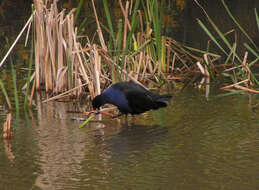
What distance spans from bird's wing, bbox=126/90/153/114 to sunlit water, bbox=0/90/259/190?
0.22 metres

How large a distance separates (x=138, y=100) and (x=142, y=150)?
742mm

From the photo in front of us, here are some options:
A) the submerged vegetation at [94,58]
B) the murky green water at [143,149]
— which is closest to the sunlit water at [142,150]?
the murky green water at [143,149]

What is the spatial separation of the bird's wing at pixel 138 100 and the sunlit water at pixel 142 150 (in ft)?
0.73

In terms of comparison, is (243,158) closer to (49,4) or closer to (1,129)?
(1,129)

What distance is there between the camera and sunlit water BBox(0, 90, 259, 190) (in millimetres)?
4211

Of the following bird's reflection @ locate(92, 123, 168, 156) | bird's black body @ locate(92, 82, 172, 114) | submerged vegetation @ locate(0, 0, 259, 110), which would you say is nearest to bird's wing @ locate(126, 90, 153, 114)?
bird's black body @ locate(92, 82, 172, 114)

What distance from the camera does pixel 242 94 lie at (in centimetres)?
702

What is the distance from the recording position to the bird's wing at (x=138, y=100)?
5668mm

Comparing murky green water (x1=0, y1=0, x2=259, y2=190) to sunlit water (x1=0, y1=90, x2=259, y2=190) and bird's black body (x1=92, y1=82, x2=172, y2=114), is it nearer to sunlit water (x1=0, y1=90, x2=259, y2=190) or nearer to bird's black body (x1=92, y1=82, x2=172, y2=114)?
sunlit water (x1=0, y1=90, x2=259, y2=190)

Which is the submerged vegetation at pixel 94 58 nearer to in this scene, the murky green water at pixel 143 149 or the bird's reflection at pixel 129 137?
the murky green water at pixel 143 149

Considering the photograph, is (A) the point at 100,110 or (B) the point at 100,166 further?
(A) the point at 100,110

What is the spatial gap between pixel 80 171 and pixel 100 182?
32cm

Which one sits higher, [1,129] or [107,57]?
[107,57]

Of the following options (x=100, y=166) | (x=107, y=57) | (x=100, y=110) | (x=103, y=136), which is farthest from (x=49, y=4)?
(x=100, y=166)
